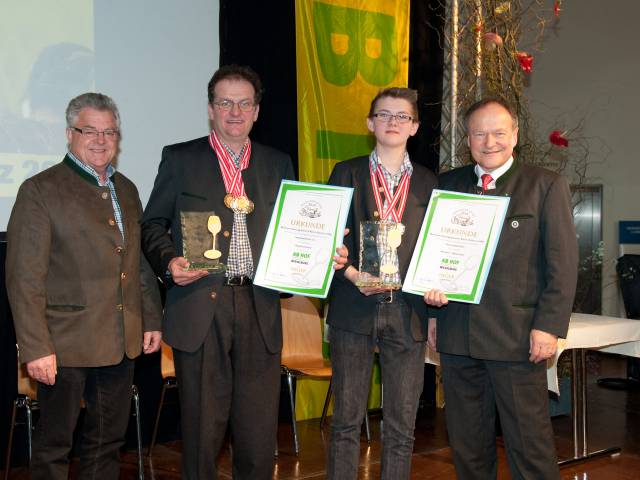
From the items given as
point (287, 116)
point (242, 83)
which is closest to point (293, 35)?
→ point (287, 116)

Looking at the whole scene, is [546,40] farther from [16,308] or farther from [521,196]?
[16,308]

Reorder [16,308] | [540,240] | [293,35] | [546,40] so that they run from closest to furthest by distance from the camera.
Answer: [16,308]
[540,240]
[293,35]
[546,40]

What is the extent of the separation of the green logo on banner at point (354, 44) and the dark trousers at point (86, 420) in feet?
10.2

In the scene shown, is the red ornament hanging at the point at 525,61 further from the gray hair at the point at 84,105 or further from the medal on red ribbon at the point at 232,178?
the gray hair at the point at 84,105

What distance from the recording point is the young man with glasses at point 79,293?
9.37ft

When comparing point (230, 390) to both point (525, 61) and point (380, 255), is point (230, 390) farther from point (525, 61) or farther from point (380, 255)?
point (525, 61)

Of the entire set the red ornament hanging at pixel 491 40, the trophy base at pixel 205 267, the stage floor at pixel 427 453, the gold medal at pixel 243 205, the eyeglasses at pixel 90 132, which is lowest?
the stage floor at pixel 427 453

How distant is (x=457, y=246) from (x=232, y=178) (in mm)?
929

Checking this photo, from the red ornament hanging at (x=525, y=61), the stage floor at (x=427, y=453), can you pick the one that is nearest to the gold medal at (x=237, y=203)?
the stage floor at (x=427, y=453)

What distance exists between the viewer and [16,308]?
112 inches

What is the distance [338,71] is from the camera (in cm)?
556

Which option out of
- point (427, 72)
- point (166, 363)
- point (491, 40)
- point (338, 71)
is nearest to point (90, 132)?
point (166, 363)

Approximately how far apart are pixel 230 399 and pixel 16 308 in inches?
34.4

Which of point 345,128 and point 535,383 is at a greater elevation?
point 345,128
